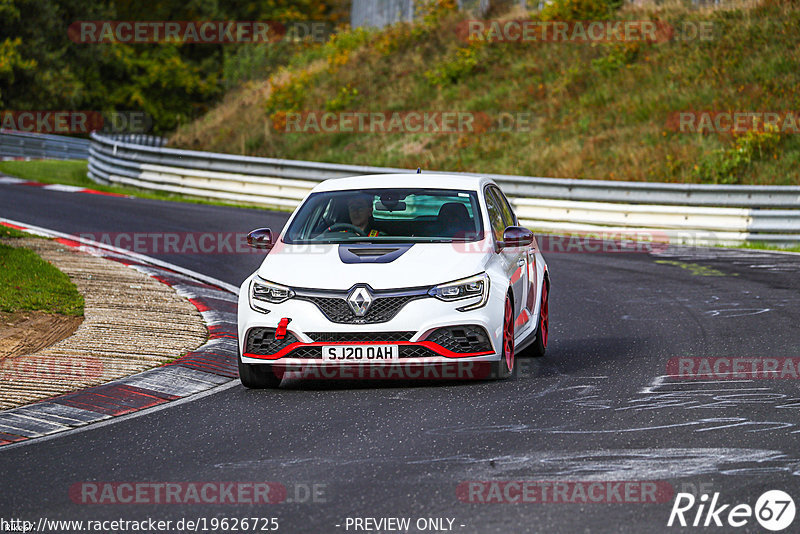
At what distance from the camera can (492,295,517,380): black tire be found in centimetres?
886

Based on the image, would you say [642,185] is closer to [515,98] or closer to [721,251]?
[721,251]

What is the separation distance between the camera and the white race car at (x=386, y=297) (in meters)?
8.52

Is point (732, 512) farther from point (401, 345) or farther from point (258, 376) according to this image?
point (258, 376)

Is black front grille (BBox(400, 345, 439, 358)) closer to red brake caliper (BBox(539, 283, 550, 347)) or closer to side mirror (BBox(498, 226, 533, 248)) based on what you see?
side mirror (BBox(498, 226, 533, 248))

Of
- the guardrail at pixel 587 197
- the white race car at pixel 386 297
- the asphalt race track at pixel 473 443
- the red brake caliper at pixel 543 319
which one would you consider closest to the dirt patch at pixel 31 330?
the white race car at pixel 386 297

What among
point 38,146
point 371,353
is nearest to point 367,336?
point 371,353

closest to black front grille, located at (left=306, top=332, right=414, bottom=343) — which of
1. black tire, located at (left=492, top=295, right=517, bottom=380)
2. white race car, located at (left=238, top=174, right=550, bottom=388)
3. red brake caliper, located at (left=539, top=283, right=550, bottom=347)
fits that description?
white race car, located at (left=238, top=174, right=550, bottom=388)

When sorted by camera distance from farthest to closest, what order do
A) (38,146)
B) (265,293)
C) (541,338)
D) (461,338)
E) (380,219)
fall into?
1. (38,146)
2. (541,338)
3. (380,219)
4. (265,293)
5. (461,338)

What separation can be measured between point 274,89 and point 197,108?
890 inches

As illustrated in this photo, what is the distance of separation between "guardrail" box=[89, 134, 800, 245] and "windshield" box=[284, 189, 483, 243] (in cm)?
1153

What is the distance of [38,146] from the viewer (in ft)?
148

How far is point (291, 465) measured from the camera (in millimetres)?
6496

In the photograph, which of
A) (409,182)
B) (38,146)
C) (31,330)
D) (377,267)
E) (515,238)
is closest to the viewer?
(377,267)

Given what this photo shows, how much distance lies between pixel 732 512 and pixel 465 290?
3.58 m
